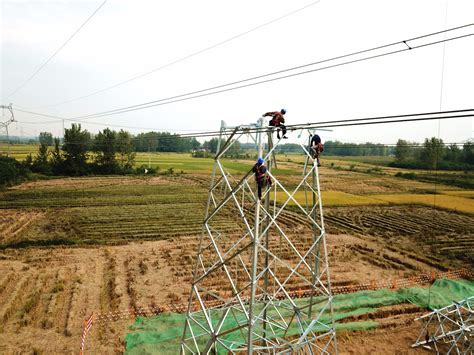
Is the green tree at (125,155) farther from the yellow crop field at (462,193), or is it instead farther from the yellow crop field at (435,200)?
the yellow crop field at (462,193)

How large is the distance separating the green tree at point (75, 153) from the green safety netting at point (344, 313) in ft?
175

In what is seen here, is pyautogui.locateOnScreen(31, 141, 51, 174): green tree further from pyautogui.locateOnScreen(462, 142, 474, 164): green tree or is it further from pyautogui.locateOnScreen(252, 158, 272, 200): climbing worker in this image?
pyautogui.locateOnScreen(462, 142, 474, 164): green tree

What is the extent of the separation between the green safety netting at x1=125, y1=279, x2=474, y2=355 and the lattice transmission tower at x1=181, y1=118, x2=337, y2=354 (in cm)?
43

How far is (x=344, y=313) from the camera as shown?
1346cm

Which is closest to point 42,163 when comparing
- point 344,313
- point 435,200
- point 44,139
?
point 44,139

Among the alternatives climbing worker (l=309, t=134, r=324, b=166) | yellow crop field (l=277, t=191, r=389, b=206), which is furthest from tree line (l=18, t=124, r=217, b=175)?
climbing worker (l=309, t=134, r=324, b=166)

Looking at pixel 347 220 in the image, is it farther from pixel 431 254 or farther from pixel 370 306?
pixel 370 306

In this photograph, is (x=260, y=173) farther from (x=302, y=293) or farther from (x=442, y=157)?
(x=442, y=157)

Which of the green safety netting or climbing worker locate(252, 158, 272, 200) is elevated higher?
climbing worker locate(252, 158, 272, 200)

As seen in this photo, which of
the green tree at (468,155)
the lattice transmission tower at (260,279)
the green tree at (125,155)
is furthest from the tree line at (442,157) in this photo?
the green tree at (125,155)

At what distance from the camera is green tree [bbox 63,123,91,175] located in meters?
58.9

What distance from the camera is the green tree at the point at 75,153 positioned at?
58875 mm

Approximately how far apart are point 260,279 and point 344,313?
283 inches

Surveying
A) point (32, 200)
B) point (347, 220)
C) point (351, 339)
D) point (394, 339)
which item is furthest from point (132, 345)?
point (32, 200)
